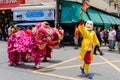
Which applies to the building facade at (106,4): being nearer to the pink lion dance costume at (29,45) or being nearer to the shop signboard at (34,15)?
the shop signboard at (34,15)

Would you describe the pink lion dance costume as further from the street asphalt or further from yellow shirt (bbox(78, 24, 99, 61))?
yellow shirt (bbox(78, 24, 99, 61))

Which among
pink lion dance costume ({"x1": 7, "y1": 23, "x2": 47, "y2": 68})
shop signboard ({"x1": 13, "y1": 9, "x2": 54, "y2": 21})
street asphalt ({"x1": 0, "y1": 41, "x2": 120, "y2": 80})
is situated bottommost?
street asphalt ({"x1": 0, "y1": 41, "x2": 120, "y2": 80})

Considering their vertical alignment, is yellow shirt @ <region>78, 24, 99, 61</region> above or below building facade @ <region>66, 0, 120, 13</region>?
below

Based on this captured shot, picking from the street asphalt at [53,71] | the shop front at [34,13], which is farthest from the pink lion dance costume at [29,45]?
the shop front at [34,13]

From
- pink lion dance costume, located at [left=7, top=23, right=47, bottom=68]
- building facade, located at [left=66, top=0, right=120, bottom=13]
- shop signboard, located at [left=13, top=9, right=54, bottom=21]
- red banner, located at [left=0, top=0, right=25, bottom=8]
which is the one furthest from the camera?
building facade, located at [left=66, top=0, right=120, bottom=13]

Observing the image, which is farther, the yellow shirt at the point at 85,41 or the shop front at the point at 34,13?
the shop front at the point at 34,13

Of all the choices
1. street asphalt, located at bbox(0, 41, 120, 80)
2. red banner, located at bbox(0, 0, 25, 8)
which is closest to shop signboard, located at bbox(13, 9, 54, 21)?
red banner, located at bbox(0, 0, 25, 8)

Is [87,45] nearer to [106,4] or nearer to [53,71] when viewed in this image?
[53,71]

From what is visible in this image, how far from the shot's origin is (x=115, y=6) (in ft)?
159

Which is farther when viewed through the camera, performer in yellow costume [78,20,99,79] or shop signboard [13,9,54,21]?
shop signboard [13,9,54,21]

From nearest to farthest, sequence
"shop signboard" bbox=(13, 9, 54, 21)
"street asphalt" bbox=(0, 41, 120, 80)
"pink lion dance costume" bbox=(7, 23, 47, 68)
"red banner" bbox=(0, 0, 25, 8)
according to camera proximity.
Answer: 1. "street asphalt" bbox=(0, 41, 120, 80)
2. "pink lion dance costume" bbox=(7, 23, 47, 68)
3. "shop signboard" bbox=(13, 9, 54, 21)
4. "red banner" bbox=(0, 0, 25, 8)

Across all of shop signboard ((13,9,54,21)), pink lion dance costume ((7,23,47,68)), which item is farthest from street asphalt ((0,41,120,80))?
shop signboard ((13,9,54,21))

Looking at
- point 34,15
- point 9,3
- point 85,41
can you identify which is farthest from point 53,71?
point 9,3

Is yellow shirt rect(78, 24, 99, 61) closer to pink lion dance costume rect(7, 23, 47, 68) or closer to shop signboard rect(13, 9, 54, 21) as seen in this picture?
pink lion dance costume rect(7, 23, 47, 68)
